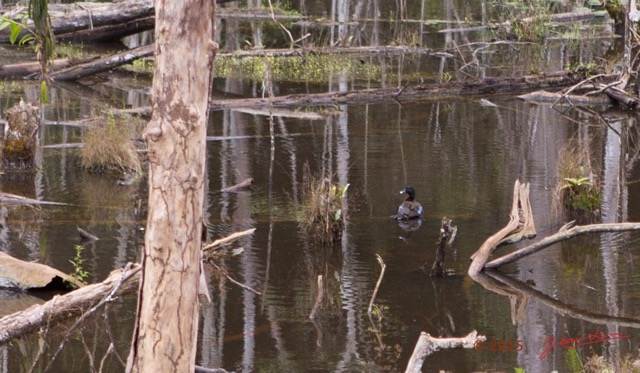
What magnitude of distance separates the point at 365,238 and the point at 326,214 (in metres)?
0.61

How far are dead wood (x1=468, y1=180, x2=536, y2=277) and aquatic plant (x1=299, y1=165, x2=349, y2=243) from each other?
1513mm

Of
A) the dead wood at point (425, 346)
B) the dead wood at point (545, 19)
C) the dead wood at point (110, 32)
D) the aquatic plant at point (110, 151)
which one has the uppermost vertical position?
the dead wood at point (545, 19)

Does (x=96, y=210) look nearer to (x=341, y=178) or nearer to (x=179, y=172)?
(x=341, y=178)

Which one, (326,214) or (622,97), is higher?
(622,97)

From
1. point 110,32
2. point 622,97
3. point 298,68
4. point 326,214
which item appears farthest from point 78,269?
point 110,32

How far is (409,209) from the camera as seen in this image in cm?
1193

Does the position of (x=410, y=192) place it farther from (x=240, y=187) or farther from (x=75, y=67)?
(x=75, y=67)

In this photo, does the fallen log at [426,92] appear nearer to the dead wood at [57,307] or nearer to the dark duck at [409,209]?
the dark duck at [409,209]

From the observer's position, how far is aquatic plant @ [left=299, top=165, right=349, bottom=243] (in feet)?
35.7

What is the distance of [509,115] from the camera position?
19.3 meters

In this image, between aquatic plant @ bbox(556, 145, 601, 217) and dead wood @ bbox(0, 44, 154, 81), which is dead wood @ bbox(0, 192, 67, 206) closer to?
aquatic plant @ bbox(556, 145, 601, 217)

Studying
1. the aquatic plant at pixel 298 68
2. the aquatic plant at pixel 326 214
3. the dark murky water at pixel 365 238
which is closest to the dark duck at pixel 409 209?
the dark murky water at pixel 365 238

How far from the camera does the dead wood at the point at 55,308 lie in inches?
296

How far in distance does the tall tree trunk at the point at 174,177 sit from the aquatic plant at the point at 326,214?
5917 millimetres
